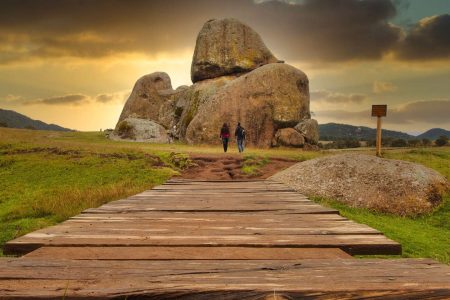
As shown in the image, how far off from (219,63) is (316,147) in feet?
43.6

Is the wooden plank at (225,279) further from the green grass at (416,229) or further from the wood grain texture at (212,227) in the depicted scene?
the green grass at (416,229)

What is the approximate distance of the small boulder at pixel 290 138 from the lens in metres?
29.5

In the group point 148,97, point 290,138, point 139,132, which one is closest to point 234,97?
point 290,138

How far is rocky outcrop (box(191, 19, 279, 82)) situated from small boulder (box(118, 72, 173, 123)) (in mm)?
7855

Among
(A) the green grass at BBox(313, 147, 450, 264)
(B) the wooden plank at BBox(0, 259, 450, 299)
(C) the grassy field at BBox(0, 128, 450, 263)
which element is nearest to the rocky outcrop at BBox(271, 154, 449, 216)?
(A) the green grass at BBox(313, 147, 450, 264)

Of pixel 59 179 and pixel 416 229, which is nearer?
pixel 416 229

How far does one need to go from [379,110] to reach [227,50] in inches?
871

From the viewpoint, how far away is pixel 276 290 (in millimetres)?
1961

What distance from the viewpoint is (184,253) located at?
2.86m

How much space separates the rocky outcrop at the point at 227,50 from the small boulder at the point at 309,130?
9.50 m

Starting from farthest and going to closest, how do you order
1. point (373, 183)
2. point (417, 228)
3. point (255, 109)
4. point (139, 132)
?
point (139, 132)
point (255, 109)
point (373, 183)
point (417, 228)

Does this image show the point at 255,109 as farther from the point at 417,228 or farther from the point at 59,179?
the point at 417,228

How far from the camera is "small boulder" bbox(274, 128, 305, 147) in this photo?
29469 mm

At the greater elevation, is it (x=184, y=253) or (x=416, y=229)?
(x=184, y=253)
